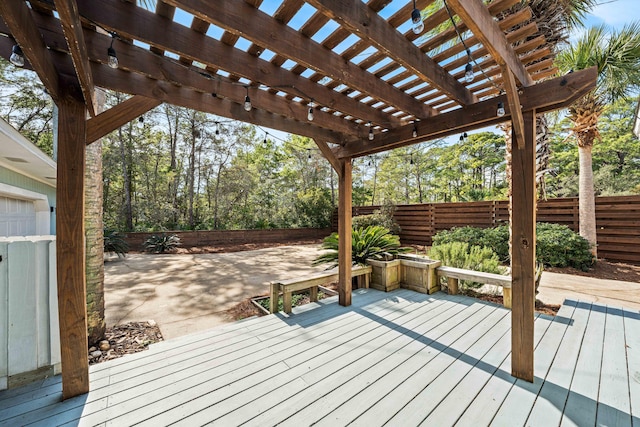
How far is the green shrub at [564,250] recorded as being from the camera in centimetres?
512

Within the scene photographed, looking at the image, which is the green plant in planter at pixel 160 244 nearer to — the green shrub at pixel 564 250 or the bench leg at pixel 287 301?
the bench leg at pixel 287 301

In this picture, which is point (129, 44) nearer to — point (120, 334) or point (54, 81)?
point (54, 81)

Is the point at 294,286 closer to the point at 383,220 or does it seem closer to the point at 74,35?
the point at 74,35

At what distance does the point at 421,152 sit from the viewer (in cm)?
1554

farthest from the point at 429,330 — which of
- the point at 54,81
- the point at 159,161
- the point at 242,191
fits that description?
the point at 159,161

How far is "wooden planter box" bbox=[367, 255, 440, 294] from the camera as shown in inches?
139

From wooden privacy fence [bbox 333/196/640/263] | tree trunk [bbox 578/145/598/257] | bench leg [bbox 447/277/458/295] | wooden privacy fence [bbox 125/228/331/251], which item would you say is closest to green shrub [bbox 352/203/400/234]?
wooden privacy fence [bbox 333/196/640/263]

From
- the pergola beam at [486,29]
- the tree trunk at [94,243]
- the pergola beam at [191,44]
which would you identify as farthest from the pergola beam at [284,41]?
the tree trunk at [94,243]

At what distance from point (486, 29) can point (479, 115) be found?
3.17 feet

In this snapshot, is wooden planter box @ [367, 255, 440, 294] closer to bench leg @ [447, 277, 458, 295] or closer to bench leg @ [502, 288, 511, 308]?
bench leg @ [447, 277, 458, 295]

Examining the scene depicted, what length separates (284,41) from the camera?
133cm

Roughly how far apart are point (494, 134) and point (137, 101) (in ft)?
57.0

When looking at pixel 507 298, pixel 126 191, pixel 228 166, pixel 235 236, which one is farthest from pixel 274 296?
pixel 228 166

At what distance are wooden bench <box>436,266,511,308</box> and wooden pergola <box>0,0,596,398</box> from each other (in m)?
1.39
